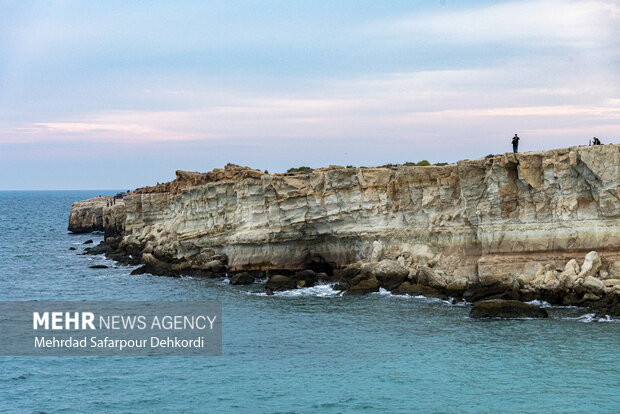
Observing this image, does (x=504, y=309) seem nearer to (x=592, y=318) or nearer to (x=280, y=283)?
(x=592, y=318)

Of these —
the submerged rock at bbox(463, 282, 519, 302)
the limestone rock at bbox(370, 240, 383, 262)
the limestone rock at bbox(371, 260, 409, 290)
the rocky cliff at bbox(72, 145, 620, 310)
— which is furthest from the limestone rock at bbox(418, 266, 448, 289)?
the limestone rock at bbox(370, 240, 383, 262)

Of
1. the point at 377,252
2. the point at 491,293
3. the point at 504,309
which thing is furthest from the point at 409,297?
the point at 504,309

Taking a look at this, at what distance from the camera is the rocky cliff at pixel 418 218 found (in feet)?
116

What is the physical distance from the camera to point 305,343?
29828mm

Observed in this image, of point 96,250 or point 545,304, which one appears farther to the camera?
point 96,250

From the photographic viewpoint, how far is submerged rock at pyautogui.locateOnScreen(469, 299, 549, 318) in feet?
107

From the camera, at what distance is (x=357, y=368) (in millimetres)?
26406

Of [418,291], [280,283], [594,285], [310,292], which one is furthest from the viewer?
[280,283]

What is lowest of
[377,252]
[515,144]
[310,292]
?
[310,292]

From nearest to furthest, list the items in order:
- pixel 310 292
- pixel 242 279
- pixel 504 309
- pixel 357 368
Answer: pixel 357 368 < pixel 504 309 < pixel 310 292 < pixel 242 279

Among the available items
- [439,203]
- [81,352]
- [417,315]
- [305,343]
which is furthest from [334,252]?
[81,352]

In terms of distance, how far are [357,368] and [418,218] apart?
55.4 ft

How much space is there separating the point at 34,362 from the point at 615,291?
25920 mm

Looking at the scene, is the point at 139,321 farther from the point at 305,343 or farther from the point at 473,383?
the point at 473,383
